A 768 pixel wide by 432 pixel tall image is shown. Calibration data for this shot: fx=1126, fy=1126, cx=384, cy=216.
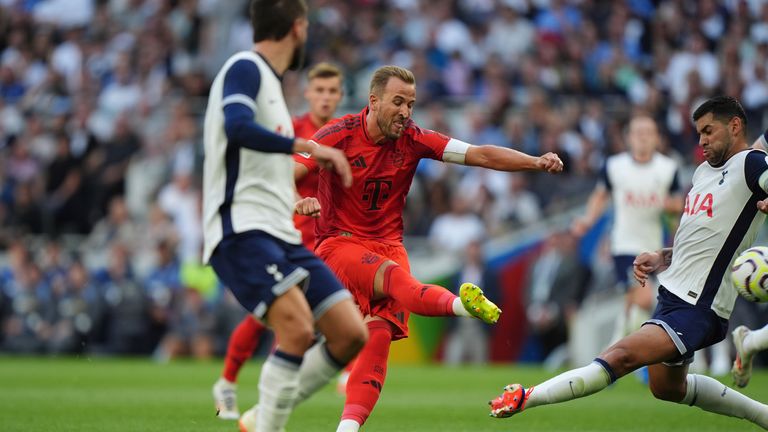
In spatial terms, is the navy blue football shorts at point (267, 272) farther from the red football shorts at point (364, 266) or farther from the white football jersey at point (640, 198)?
the white football jersey at point (640, 198)

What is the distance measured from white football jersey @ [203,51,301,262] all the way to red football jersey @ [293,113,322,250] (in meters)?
3.32

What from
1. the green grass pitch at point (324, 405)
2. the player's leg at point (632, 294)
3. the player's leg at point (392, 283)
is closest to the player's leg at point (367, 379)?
the player's leg at point (392, 283)

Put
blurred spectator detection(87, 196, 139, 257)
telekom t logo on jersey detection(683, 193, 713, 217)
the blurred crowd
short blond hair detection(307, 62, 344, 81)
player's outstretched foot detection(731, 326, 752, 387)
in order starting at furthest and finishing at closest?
1. blurred spectator detection(87, 196, 139, 257)
2. the blurred crowd
3. short blond hair detection(307, 62, 344, 81)
4. player's outstretched foot detection(731, 326, 752, 387)
5. telekom t logo on jersey detection(683, 193, 713, 217)

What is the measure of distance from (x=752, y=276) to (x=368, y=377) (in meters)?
2.58

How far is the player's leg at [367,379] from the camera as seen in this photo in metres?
7.28

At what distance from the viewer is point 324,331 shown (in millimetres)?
6441

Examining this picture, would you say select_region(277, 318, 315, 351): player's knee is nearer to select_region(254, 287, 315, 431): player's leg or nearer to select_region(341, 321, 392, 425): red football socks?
select_region(254, 287, 315, 431): player's leg

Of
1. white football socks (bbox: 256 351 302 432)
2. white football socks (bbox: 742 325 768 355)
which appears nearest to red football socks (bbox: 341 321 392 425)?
white football socks (bbox: 256 351 302 432)

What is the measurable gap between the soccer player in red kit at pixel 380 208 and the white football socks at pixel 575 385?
2.55 ft

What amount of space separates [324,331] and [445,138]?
2006 millimetres

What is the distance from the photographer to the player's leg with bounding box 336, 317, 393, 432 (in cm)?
728

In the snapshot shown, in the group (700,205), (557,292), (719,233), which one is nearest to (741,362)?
(719,233)

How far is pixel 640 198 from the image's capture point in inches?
506

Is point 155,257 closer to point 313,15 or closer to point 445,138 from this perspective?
point 313,15
